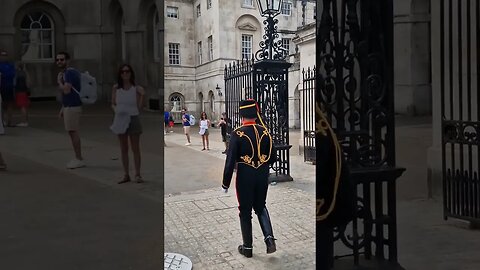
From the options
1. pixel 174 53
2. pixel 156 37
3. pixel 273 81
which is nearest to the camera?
pixel 156 37

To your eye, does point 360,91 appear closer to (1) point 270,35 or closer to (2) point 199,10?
(1) point 270,35

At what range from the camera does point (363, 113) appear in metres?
1.73

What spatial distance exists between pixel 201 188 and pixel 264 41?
55cm

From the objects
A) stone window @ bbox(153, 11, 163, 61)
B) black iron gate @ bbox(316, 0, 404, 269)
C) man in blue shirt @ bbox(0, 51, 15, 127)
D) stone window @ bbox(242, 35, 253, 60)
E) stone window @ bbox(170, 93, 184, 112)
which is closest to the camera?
man in blue shirt @ bbox(0, 51, 15, 127)

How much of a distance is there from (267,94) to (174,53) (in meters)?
0.34

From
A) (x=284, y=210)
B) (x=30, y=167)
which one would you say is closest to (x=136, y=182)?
(x=30, y=167)

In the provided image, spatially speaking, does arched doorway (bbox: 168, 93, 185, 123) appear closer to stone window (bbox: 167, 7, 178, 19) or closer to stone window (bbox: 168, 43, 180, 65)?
stone window (bbox: 168, 43, 180, 65)

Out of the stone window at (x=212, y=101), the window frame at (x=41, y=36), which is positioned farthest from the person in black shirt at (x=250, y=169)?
the window frame at (x=41, y=36)

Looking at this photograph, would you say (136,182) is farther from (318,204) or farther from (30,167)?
(318,204)

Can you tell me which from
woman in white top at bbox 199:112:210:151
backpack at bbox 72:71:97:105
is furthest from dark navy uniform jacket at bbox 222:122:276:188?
backpack at bbox 72:71:97:105

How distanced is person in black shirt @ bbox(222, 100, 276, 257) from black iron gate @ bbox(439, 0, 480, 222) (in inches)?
23.9

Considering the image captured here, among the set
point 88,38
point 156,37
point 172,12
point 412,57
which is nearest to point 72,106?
point 88,38

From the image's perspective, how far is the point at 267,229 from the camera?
1569 mm

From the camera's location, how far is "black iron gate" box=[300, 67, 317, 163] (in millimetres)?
1648
